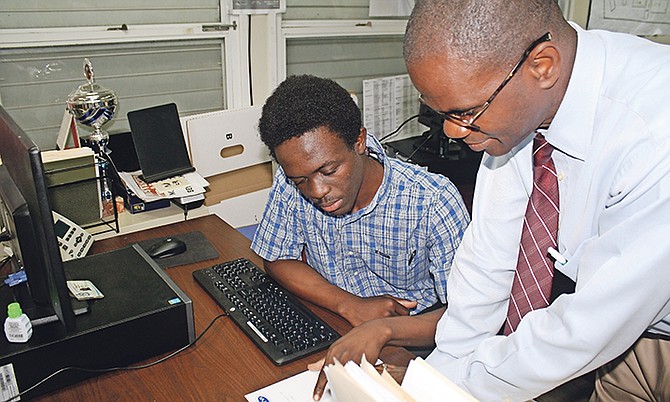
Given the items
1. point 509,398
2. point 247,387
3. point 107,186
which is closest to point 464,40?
point 509,398

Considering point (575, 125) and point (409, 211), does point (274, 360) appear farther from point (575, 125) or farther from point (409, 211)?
point (575, 125)

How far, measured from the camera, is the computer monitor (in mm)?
933

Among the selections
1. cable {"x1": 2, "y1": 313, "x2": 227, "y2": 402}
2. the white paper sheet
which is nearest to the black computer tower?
cable {"x1": 2, "y1": 313, "x2": 227, "y2": 402}

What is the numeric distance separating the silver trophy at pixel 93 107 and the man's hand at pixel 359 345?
114 cm

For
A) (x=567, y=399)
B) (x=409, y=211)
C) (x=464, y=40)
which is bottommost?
(x=567, y=399)

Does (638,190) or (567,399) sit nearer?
(638,190)

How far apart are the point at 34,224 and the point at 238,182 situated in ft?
4.03

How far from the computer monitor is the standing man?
2.02ft

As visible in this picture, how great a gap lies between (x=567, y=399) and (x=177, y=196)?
123 cm

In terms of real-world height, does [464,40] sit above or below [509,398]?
above

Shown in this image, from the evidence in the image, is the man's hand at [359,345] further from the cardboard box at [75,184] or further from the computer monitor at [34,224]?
the cardboard box at [75,184]

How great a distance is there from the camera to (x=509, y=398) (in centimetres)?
98

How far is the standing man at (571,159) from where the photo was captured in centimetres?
79

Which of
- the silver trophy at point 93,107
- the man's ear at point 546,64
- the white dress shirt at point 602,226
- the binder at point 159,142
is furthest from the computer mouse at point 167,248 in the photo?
the man's ear at point 546,64
